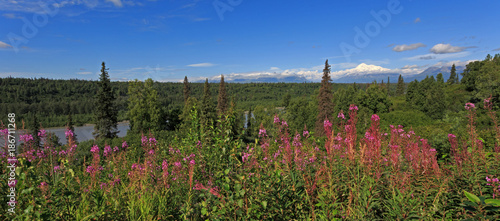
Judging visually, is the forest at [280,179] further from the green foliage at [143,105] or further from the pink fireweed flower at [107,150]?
the green foliage at [143,105]

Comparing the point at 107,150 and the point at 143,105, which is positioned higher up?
the point at 143,105

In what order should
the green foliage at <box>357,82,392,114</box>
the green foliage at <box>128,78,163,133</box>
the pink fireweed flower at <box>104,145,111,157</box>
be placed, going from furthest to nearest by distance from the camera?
the green foliage at <box>357,82,392,114</box>, the green foliage at <box>128,78,163,133</box>, the pink fireweed flower at <box>104,145,111,157</box>

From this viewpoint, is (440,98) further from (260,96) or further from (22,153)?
(260,96)

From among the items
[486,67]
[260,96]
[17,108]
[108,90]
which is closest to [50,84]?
[17,108]

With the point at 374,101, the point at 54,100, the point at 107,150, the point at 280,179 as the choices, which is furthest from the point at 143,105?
the point at 54,100

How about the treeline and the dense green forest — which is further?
the treeline

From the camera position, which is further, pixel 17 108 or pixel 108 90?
pixel 17 108

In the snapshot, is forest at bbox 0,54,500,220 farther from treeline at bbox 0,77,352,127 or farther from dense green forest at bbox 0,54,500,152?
treeline at bbox 0,77,352,127

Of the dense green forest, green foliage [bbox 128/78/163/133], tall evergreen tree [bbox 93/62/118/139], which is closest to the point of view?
tall evergreen tree [bbox 93/62/118/139]

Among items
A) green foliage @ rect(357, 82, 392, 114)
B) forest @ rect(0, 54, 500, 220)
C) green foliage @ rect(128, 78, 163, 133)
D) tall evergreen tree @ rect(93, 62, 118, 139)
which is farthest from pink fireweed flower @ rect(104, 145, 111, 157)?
green foliage @ rect(357, 82, 392, 114)

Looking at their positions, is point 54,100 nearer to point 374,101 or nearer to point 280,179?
point 374,101

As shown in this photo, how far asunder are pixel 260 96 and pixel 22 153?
6755 inches

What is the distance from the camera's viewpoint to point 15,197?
89.6 inches

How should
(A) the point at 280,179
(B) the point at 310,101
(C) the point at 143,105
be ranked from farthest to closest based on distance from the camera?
(B) the point at 310,101 < (C) the point at 143,105 < (A) the point at 280,179
